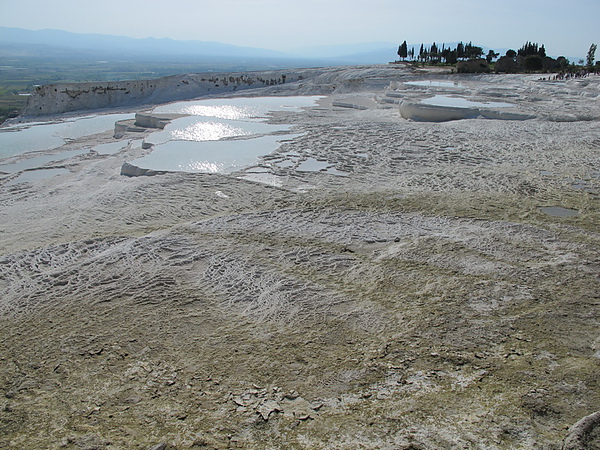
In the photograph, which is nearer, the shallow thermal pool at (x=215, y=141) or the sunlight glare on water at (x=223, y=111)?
the shallow thermal pool at (x=215, y=141)

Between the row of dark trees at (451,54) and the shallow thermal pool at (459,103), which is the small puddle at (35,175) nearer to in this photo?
the shallow thermal pool at (459,103)

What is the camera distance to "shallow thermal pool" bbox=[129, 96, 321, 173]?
7.92 m

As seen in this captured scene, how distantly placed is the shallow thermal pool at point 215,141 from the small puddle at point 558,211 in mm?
4635

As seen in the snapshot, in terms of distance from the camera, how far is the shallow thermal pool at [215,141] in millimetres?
7922

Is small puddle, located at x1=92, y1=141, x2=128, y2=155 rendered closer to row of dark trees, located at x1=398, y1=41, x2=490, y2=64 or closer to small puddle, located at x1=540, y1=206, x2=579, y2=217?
small puddle, located at x1=540, y1=206, x2=579, y2=217

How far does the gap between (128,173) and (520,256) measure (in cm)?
630

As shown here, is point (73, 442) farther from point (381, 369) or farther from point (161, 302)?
point (381, 369)

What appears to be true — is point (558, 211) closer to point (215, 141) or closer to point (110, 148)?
point (215, 141)

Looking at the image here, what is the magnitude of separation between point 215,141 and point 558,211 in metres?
6.68

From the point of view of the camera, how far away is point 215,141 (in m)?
9.63

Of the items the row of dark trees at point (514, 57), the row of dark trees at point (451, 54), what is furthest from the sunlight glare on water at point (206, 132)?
the row of dark trees at point (451, 54)

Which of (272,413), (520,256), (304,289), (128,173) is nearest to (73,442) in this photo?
(272,413)

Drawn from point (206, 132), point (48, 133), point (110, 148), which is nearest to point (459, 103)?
point (206, 132)

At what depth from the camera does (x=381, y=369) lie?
2.98 meters
